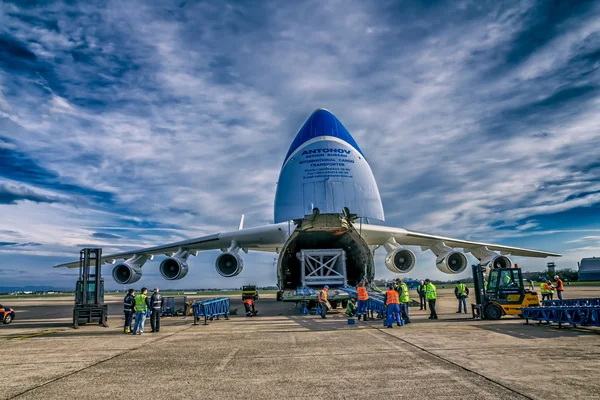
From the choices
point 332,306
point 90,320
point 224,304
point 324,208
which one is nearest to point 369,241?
point 332,306

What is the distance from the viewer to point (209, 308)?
14156 mm

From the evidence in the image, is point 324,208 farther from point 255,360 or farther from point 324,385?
Result: point 324,385

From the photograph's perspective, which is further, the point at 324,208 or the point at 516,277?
the point at 324,208

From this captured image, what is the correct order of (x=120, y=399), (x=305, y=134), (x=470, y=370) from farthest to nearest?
(x=305, y=134) < (x=470, y=370) < (x=120, y=399)

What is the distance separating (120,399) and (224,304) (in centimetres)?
1108

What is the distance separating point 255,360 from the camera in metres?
6.64

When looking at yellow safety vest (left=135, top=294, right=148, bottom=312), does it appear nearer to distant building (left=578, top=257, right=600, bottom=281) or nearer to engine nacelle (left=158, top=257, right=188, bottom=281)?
engine nacelle (left=158, top=257, right=188, bottom=281)

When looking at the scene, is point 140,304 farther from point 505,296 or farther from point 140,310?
point 505,296

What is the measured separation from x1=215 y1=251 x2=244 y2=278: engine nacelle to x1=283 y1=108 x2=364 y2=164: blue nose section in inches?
207

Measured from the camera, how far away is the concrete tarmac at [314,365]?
473 centimetres

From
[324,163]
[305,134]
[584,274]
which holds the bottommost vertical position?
[584,274]

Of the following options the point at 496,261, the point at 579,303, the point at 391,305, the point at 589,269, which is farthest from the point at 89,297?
the point at 589,269

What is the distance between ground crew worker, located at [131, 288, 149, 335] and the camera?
11.2m

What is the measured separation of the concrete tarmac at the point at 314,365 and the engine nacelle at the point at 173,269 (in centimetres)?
945
